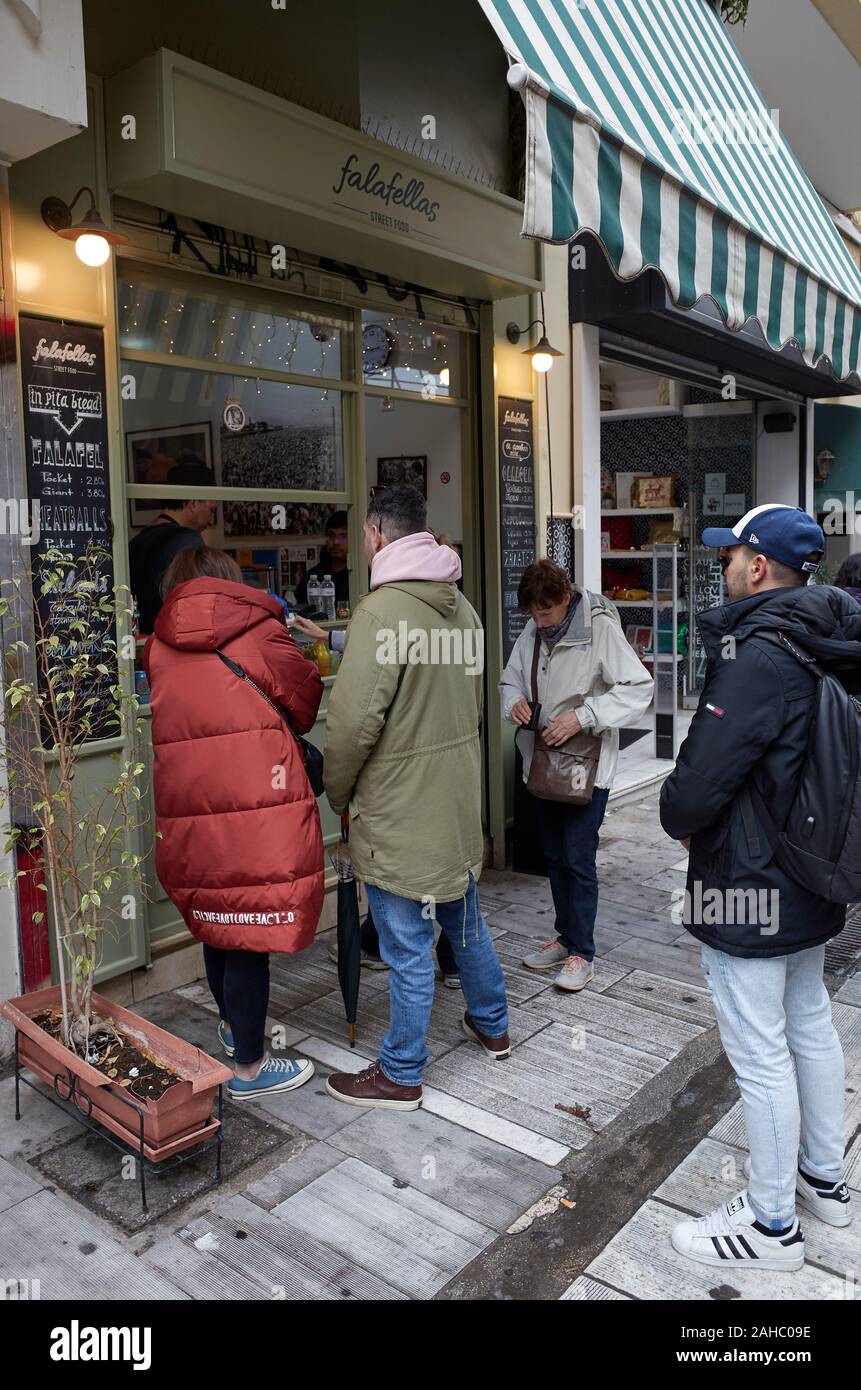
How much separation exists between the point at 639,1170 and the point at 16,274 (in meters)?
3.64

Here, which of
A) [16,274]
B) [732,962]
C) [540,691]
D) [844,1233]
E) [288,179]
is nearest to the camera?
[732,962]

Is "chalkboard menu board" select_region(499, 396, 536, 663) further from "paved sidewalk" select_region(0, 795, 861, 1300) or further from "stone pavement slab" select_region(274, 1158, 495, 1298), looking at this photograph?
"stone pavement slab" select_region(274, 1158, 495, 1298)

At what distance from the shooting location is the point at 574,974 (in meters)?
4.54

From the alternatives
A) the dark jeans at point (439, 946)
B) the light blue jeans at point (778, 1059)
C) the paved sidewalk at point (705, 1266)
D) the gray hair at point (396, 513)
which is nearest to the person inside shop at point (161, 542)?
the gray hair at point (396, 513)

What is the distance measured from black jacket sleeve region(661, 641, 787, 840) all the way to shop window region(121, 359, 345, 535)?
2670 mm

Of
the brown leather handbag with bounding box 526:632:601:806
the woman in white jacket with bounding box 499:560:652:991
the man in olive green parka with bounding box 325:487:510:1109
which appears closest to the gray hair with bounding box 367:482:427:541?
the man in olive green parka with bounding box 325:487:510:1109

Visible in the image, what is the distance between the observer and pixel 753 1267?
2748 mm

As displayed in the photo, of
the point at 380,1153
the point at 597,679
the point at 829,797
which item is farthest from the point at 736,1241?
the point at 597,679

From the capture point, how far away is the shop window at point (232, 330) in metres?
4.27

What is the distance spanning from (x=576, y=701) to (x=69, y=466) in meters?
2.24

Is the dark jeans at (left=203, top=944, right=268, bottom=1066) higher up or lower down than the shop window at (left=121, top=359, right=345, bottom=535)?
lower down

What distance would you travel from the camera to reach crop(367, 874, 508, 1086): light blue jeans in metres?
3.49

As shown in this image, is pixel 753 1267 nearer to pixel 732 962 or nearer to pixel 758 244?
pixel 732 962
